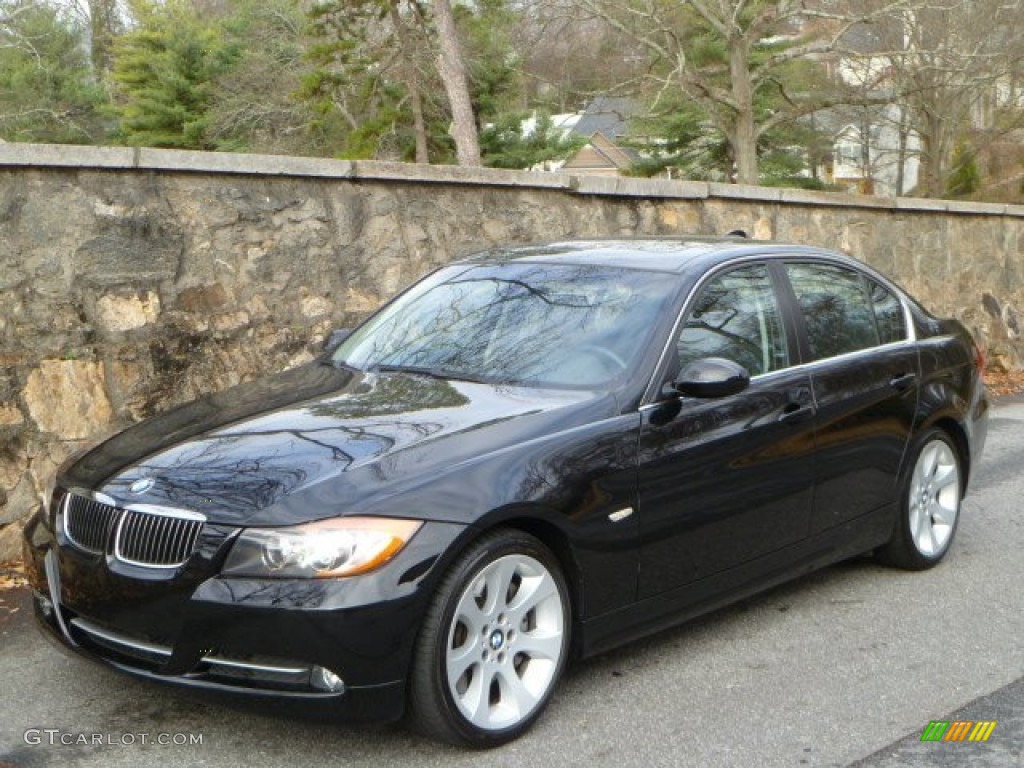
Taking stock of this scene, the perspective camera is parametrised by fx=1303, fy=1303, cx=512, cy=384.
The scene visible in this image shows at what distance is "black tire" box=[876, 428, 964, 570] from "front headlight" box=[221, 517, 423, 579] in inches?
121

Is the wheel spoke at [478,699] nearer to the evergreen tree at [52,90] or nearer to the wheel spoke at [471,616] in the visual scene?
the wheel spoke at [471,616]

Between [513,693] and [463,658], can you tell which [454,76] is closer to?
[513,693]

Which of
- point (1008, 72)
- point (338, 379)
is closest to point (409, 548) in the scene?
point (338, 379)

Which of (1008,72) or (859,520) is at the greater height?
(1008,72)

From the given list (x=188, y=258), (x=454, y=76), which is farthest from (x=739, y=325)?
(x=454, y=76)

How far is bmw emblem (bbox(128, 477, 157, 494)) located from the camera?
3965 mm

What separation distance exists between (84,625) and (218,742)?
0.55 metres

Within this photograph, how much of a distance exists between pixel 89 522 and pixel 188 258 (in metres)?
3.34

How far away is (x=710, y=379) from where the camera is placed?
14.9ft

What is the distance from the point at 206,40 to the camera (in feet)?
115

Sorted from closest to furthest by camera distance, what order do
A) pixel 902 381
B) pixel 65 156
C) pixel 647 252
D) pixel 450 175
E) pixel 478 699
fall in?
pixel 478 699, pixel 647 252, pixel 902 381, pixel 65 156, pixel 450 175

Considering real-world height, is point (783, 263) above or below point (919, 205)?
below

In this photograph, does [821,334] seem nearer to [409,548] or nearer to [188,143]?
[409,548]

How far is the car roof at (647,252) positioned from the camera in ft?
17.1
